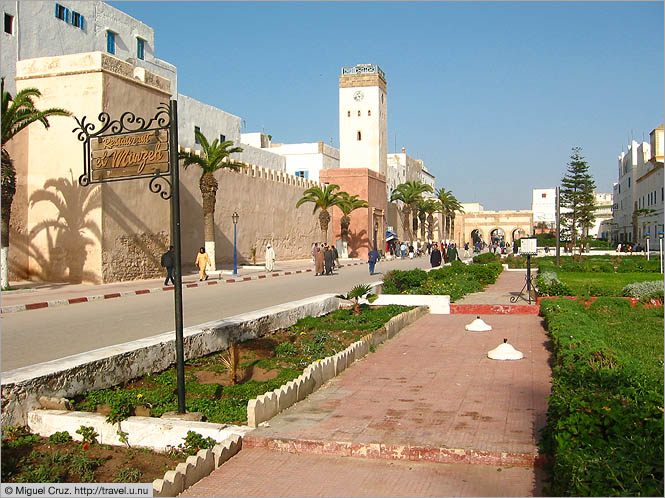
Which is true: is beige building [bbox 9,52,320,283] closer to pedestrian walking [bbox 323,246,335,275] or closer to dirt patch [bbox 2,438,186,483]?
pedestrian walking [bbox 323,246,335,275]

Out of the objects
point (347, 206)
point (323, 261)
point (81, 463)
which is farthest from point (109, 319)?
point (347, 206)

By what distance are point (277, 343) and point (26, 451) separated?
485 cm

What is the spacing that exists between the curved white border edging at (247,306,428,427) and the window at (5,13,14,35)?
75.3 ft

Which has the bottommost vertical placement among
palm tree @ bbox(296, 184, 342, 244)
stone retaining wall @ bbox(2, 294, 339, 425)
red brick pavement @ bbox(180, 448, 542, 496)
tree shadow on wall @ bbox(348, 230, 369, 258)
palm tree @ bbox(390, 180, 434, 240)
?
red brick pavement @ bbox(180, 448, 542, 496)

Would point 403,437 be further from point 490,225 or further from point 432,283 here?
point 490,225

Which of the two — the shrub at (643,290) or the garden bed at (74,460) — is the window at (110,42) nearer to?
the shrub at (643,290)

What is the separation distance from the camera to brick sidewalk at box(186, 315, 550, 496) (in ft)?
14.6

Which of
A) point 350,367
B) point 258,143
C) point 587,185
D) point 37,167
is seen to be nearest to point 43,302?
point 37,167

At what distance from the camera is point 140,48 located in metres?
37.0

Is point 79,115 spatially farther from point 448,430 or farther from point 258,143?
point 258,143

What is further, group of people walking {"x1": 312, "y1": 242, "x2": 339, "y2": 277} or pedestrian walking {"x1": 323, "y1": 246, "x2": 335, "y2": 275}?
pedestrian walking {"x1": 323, "y1": 246, "x2": 335, "y2": 275}

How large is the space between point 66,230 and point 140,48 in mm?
19381

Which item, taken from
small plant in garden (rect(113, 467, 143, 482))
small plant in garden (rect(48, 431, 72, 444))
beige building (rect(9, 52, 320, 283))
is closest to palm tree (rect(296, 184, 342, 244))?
beige building (rect(9, 52, 320, 283))

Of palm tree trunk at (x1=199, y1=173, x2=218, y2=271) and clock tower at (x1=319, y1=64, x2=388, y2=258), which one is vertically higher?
clock tower at (x1=319, y1=64, x2=388, y2=258)
